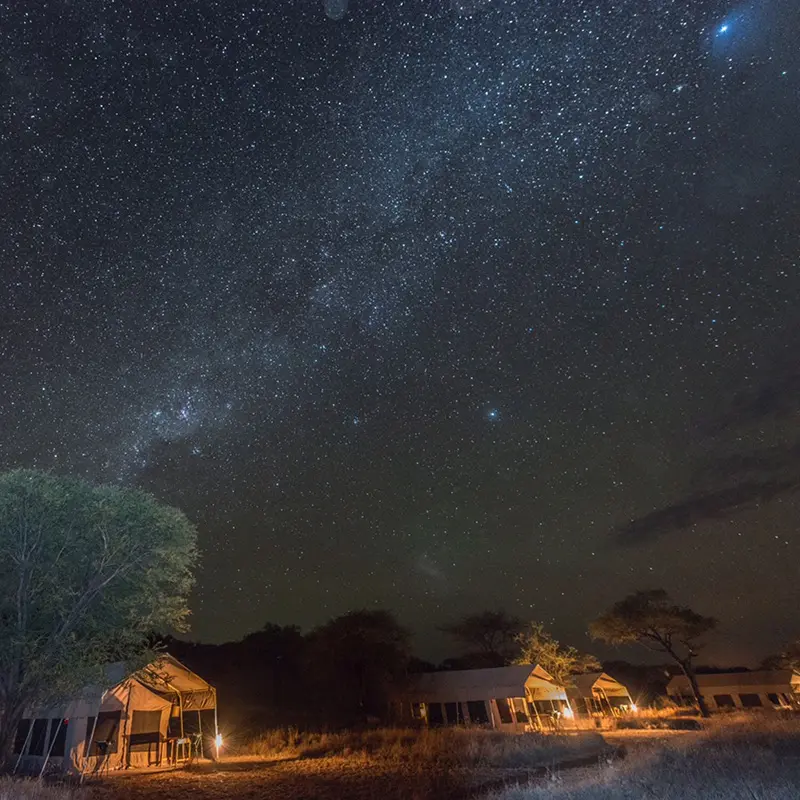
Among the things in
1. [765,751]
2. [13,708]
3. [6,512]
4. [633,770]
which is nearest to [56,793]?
[13,708]

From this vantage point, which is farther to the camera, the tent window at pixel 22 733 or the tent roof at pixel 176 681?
the tent roof at pixel 176 681

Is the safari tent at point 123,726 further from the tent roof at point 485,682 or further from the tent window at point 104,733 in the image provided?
the tent roof at point 485,682

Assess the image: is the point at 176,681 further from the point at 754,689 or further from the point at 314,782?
the point at 754,689

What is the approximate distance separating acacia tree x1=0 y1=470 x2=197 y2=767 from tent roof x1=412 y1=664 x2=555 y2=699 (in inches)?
1413

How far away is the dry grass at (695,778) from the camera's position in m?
11.2

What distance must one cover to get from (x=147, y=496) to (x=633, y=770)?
18899 mm

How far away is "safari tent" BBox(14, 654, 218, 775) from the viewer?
2600cm

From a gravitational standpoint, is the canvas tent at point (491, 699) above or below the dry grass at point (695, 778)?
above

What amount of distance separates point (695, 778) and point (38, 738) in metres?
29.9

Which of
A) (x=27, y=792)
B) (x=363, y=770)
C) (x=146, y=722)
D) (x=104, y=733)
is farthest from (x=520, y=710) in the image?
(x=27, y=792)

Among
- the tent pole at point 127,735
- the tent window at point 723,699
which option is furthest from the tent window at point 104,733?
the tent window at point 723,699

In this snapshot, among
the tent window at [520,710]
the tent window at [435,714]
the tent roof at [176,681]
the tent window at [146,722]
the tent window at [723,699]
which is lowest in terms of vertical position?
the tent window at [723,699]

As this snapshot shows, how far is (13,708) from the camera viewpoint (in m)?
18.7

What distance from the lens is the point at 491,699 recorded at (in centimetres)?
4944
